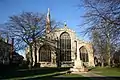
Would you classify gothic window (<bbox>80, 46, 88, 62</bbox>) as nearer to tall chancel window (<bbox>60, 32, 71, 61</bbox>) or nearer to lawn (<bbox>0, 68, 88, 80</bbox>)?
tall chancel window (<bbox>60, 32, 71, 61</bbox>)

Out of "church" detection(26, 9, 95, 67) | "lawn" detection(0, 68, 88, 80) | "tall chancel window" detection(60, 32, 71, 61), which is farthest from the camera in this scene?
"tall chancel window" detection(60, 32, 71, 61)

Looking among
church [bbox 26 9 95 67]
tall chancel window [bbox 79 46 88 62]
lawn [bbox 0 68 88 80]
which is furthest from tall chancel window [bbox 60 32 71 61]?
lawn [bbox 0 68 88 80]

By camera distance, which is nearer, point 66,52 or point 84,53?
point 66,52

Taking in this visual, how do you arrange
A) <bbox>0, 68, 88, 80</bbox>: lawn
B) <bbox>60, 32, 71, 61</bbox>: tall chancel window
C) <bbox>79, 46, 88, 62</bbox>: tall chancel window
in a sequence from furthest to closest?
1. <bbox>79, 46, 88, 62</bbox>: tall chancel window
2. <bbox>60, 32, 71, 61</bbox>: tall chancel window
3. <bbox>0, 68, 88, 80</bbox>: lawn

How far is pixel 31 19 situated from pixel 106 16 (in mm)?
35728

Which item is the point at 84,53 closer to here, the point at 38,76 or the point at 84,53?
the point at 84,53

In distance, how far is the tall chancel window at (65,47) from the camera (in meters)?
83.0

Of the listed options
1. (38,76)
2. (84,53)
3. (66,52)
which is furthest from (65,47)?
(38,76)

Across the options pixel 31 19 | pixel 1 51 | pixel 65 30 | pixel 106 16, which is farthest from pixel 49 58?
pixel 106 16

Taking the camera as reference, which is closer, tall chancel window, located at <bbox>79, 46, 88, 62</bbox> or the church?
the church

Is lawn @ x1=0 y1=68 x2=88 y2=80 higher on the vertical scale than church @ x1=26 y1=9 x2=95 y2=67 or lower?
lower

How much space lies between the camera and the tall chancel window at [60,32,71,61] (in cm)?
8299

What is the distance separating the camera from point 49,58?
80500mm

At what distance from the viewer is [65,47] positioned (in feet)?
274
